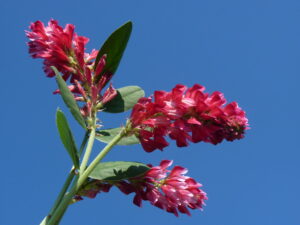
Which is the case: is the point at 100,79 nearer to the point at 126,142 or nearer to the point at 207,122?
the point at 126,142

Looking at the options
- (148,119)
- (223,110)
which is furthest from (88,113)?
(223,110)

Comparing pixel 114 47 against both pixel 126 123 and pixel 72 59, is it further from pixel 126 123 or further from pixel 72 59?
pixel 126 123

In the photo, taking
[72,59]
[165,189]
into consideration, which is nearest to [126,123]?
[165,189]

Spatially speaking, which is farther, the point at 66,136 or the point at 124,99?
the point at 124,99

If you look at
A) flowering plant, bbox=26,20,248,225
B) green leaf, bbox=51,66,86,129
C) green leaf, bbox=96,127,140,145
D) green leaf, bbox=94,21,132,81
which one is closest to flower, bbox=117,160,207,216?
flowering plant, bbox=26,20,248,225

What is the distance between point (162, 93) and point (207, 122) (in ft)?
0.69

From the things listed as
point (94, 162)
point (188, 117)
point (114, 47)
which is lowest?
point (94, 162)

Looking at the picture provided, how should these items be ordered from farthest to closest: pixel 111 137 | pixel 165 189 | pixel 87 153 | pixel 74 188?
1. pixel 111 137
2. pixel 165 189
3. pixel 87 153
4. pixel 74 188

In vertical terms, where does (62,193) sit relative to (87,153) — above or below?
below

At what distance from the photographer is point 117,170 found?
1.62 metres

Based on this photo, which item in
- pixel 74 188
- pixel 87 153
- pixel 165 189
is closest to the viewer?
pixel 74 188

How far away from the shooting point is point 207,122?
1616 mm

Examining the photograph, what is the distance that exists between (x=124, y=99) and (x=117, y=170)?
46 centimetres

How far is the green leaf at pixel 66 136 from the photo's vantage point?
1.56 m
